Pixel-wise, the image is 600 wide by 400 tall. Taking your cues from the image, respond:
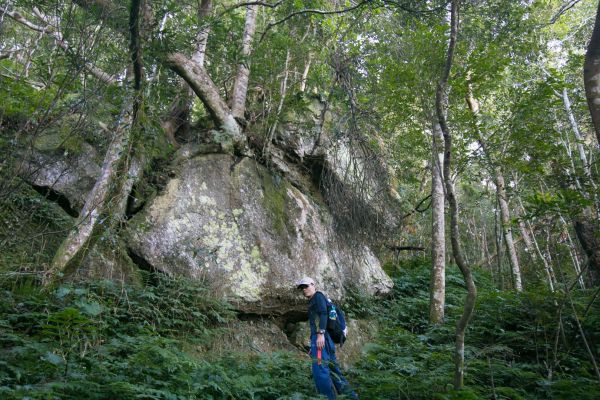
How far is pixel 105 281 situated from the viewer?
5.89 meters

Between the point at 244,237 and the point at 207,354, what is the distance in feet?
8.27

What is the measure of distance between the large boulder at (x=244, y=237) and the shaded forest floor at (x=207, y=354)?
61 centimetres

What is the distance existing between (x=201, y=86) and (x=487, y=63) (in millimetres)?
5594

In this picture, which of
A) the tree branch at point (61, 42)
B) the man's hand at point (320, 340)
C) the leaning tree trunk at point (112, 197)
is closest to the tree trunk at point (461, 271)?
the man's hand at point (320, 340)

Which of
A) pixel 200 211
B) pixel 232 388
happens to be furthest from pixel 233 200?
pixel 232 388

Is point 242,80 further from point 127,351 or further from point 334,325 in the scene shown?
point 127,351

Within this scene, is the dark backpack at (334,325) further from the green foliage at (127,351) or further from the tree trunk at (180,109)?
the tree trunk at (180,109)

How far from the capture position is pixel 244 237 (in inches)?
327

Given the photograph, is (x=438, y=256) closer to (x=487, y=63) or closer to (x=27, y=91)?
(x=487, y=63)

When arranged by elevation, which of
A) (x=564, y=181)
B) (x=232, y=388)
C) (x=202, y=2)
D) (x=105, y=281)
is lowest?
(x=232, y=388)

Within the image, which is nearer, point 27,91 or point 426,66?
point 27,91

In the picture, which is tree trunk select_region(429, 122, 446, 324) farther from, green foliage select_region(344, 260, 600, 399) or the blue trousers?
the blue trousers

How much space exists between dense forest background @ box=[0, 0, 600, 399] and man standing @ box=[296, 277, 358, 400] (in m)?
0.31

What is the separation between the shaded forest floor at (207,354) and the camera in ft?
12.3
